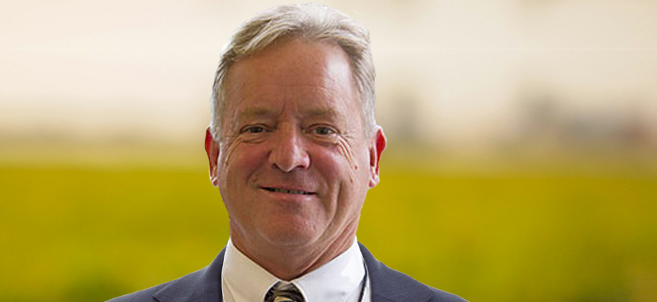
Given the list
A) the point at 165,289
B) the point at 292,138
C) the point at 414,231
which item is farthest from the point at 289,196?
the point at 414,231

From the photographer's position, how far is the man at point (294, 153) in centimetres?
166

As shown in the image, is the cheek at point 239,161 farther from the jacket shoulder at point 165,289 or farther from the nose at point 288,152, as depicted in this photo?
the jacket shoulder at point 165,289

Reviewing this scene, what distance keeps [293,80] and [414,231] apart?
1112mm

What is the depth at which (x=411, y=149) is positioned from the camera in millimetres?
2641

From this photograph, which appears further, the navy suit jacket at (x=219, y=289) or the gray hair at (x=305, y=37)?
the navy suit jacket at (x=219, y=289)

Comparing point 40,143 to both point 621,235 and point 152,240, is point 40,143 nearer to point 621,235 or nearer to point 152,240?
point 152,240

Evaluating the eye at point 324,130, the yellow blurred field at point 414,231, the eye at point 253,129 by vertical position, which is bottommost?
the yellow blurred field at point 414,231

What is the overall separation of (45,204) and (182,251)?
535mm

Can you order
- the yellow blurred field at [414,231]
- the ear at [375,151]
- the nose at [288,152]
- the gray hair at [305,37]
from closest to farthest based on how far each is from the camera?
the nose at [288,152]
the gray hair at [305,37]
the ear at [375,151]
the yellow blurred field at [414,231]

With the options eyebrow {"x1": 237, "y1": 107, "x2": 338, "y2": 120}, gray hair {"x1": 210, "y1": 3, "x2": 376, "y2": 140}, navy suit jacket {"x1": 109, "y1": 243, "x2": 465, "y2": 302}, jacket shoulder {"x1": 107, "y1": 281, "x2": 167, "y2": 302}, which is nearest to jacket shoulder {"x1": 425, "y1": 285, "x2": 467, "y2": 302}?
navy suit jacket {"x1": 109, "y1": 243, "x2": 465, "y2": 302}

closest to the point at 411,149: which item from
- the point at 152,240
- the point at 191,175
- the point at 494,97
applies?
the point at 494,97

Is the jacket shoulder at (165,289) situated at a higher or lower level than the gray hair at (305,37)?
lower

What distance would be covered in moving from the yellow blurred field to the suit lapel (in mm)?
741

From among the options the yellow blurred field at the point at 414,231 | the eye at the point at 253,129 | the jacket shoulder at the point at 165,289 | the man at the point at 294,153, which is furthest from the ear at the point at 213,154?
the yellow blurred field at the point at 414,231
